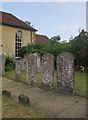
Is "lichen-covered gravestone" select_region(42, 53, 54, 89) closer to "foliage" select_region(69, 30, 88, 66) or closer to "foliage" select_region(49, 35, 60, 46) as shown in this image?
"foliage" select_region(69, 30, 88, 66)

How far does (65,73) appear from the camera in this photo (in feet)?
26.2

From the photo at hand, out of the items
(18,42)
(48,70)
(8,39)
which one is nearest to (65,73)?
(48,70)

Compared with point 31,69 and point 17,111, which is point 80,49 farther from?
point 17,111

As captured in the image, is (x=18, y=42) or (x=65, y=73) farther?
(x=18, y=42)

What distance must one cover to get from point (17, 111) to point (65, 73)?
312cm

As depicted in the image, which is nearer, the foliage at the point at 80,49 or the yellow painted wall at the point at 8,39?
the foliage at the point at 80,49

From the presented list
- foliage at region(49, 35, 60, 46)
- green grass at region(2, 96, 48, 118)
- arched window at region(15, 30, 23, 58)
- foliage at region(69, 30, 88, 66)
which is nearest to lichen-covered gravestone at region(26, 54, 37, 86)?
green grass at region(2, 96, 48, 118)

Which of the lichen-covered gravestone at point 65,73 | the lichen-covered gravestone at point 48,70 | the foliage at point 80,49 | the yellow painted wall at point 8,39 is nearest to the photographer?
the lichen-covered gravestone at point 65,73

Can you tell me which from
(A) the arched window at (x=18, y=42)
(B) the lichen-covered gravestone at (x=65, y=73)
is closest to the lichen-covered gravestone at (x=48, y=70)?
(B) the lichen-covered gravestone at (x=65, y=73)

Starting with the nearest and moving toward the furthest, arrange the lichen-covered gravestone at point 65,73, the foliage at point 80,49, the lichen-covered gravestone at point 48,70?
the lichen-covered gravestone at point 65,73, the lichen-covered gravestone at point 48,70, the foliage at point 80,49

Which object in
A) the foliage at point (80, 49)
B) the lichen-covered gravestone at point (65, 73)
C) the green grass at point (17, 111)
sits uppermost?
the foliage at point (80, 49)

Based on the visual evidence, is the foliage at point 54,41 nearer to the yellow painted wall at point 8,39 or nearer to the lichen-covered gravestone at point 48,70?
the yellow painted wall at point 8,39

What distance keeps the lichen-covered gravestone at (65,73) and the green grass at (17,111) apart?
237 centimetres

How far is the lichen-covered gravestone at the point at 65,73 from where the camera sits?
786cm
